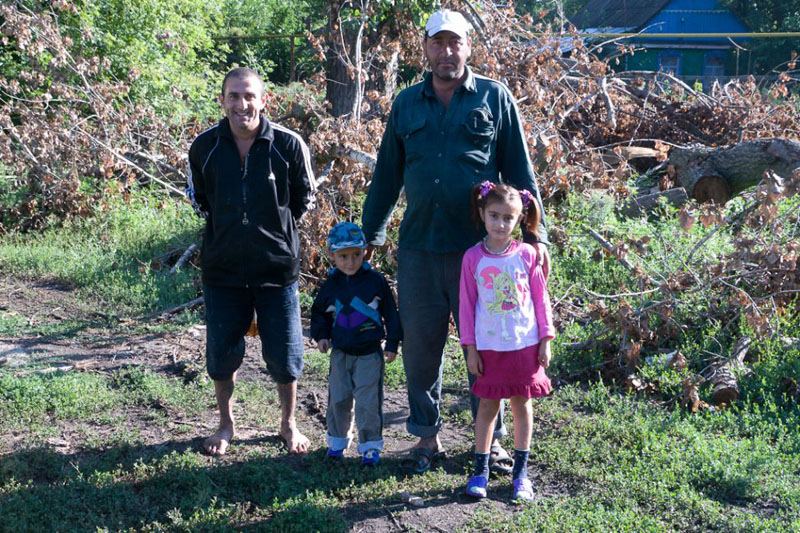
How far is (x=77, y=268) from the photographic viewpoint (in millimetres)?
8117

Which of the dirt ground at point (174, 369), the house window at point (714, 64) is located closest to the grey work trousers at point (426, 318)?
the dirt ground at point (174, 369)

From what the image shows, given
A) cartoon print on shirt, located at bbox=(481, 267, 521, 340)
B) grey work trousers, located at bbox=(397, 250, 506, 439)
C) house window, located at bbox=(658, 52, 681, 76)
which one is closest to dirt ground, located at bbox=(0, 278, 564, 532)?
grey work trousers, located at bbox=(397, 250, 506, 439)

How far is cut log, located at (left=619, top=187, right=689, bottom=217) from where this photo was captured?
8.41m

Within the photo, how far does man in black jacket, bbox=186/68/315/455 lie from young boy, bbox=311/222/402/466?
23cm

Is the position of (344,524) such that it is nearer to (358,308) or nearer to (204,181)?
(358,308)

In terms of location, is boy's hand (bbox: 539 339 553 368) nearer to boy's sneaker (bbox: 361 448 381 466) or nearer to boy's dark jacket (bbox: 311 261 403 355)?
boy's dark jacket (bbox: 311 261 403 355)

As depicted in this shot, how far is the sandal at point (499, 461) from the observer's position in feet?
13.6

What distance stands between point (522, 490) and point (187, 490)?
1.69 meters

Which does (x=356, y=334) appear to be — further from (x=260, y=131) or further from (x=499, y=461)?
(x=260, y=131)

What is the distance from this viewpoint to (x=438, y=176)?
153 inches

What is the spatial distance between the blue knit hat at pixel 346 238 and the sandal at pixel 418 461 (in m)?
1.16

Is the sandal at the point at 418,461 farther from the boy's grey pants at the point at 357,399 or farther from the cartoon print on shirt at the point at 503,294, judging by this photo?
the cartoon print on shirt at the point at 503,294

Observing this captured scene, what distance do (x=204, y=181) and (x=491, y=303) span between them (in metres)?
1.69

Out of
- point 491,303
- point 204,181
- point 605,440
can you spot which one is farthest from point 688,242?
point 204,181
